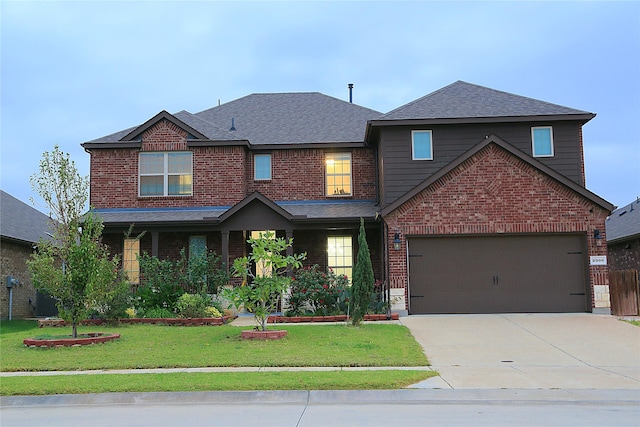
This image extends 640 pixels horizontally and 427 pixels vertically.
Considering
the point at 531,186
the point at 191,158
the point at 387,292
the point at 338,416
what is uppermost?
the point at 191,158

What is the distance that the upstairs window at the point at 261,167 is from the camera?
23.2m

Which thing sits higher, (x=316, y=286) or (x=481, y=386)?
(x=316, y=286)

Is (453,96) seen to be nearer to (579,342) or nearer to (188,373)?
(579,342)

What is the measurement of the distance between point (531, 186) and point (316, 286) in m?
7.19

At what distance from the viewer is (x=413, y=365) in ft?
36.1

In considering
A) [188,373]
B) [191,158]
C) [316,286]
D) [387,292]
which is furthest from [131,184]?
[188,373]

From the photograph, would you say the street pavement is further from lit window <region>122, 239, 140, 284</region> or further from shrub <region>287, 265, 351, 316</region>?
lit window <region>122, 239, 140, 284</region>

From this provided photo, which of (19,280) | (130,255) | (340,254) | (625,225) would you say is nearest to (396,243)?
(340,254)

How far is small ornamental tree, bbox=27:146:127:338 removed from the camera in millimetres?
14539

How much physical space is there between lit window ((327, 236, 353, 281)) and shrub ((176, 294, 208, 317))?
5552 mm

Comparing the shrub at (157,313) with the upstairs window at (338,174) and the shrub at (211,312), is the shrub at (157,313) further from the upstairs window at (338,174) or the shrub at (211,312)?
the upstairs window at (338,174)

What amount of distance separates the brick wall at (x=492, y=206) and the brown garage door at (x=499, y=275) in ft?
1.31

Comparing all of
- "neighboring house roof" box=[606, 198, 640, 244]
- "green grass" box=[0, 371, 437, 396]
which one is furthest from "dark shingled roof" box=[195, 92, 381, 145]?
"green grass" box=[0, 371, 437, 396]

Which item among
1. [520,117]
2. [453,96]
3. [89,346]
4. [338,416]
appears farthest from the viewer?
[453,96]
